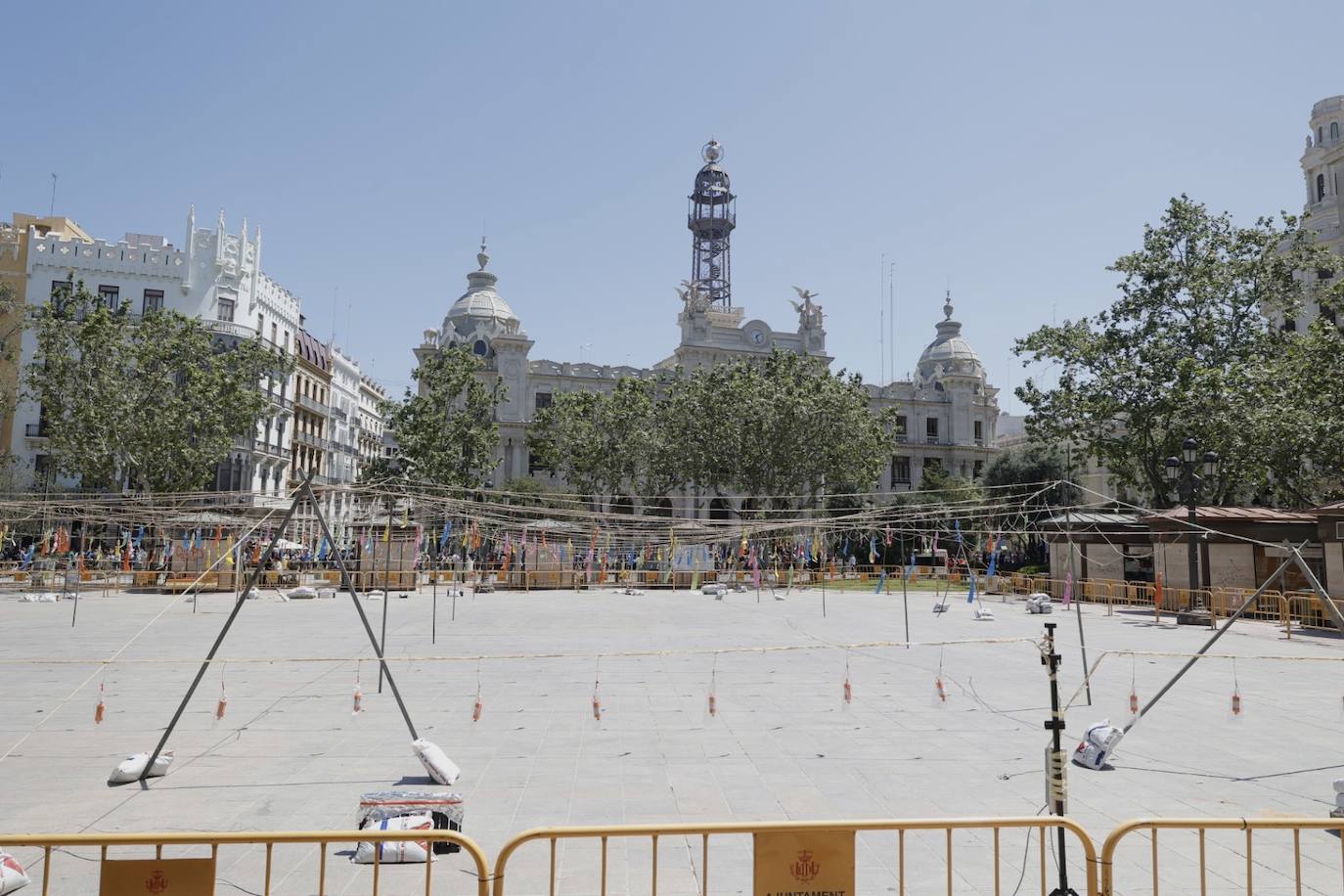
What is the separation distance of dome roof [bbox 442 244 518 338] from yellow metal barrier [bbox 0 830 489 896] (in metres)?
68.4

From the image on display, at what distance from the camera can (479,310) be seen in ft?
244

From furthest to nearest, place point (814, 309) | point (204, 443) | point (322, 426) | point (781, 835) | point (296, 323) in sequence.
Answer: point (814, 309) < point (322, 426) < point (296, 323) < point (204, 443) < point (781, 835)

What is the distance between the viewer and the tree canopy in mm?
48844

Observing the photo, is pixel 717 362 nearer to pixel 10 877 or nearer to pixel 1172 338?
pixel 1172 338

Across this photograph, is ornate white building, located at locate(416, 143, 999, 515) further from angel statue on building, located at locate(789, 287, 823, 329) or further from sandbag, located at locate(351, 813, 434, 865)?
sandbag, located at locate(351, 813, 434, 865)

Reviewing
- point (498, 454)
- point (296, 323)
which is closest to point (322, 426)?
point (296, 323)

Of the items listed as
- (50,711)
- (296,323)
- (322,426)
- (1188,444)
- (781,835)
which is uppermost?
(296,323)

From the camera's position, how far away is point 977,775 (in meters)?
9.12

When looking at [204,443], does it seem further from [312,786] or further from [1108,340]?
[1108,340]

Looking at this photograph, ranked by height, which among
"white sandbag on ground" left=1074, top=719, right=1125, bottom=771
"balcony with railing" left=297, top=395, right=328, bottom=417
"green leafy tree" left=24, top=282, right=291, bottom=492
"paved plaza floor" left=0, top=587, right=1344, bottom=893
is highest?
"balcony with railing" left=297, top=395, right=328, bottom=417

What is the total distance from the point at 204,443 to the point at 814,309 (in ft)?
165

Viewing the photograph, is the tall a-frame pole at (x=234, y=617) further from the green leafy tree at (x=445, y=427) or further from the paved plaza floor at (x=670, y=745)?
the green leafy tree at (x=445, y=427)

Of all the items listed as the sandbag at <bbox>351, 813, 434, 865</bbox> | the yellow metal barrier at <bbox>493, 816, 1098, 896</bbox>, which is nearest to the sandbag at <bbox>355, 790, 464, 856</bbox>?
the sandbag at <bbox>351, 813, 434, 865</bbox>

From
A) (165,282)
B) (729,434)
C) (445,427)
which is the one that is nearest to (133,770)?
(729,434)
